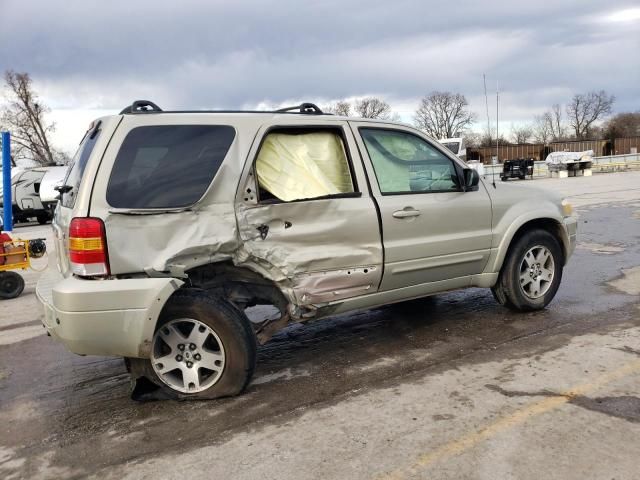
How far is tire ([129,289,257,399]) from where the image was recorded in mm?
3627

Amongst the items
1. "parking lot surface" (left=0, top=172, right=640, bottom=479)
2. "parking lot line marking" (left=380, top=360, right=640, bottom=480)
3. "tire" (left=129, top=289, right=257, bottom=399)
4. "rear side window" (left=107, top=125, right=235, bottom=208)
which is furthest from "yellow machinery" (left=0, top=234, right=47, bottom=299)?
"parking lot line marking" (left=380, top=360, right=640, bottom=480)

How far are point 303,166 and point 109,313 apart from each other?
1.71 meters

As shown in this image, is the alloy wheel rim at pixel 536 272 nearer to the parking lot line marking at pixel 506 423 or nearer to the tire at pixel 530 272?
the tire at pixel 530 272

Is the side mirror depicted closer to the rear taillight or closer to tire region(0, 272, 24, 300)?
the rear taillight

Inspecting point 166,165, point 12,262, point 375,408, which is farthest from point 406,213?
point 12,262

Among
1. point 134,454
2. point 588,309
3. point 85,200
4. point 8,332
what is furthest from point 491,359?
point 8,332

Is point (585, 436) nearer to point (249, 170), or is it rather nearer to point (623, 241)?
point (249, 170)

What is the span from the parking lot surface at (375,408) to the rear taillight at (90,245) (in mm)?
1000

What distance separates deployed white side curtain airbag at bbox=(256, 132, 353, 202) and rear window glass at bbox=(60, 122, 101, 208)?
113 cm

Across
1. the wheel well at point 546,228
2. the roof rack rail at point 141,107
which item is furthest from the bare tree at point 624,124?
the roof rack rail at point 141,107

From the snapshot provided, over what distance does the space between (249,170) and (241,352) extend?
1247 mm

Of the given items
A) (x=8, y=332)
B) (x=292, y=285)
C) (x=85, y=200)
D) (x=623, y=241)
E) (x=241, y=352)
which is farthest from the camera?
(x=623, y=241)

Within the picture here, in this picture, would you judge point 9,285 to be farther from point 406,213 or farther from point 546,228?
point 546,228

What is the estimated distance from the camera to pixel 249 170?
384 centimetres
